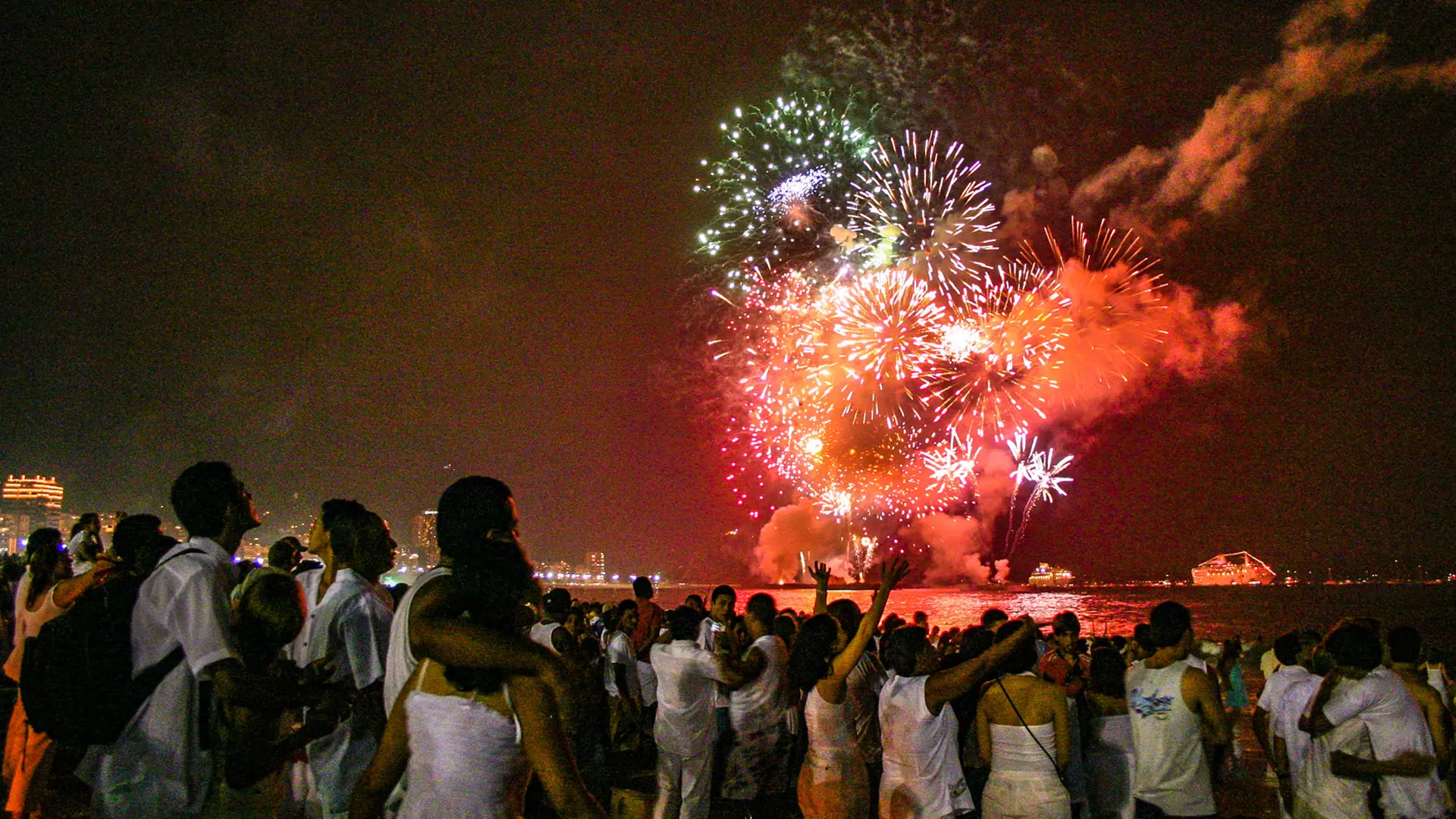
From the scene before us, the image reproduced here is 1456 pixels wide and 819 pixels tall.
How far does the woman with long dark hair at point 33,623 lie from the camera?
595 cm

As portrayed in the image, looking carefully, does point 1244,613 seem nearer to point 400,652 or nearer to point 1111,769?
point 1111,769

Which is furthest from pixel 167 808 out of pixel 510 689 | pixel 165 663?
pixel 510 689

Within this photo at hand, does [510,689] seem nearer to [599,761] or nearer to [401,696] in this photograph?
[401,696]

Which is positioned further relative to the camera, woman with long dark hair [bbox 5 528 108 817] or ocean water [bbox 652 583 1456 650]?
ocean water [bbox 652 583 1456 650]

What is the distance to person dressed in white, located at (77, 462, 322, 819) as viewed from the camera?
11.2 feet

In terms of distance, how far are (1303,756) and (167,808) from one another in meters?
6.30

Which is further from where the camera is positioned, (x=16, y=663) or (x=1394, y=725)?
(x=16, y=663)

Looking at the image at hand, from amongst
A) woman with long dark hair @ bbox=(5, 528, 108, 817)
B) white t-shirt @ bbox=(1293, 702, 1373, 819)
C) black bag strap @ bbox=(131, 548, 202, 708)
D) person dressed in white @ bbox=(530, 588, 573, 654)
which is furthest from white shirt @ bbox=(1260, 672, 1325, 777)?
woman with long dark hair @ bbox=(5, 528, 108, 817)

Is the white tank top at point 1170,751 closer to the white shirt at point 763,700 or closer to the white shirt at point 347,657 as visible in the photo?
the white shirt at point 763,700

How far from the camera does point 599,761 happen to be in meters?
9.36

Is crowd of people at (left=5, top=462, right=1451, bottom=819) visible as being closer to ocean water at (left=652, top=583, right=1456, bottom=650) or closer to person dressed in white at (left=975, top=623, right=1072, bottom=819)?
person dressed in white at (left=975, top=623, right=1072, bottom=819)

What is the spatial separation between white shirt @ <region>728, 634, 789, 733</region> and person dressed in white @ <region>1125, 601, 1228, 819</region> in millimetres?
2465

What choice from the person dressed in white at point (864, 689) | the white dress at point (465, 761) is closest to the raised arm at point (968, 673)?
the person dressed in white at point (864, 689)

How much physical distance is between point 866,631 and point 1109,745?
2266mm
